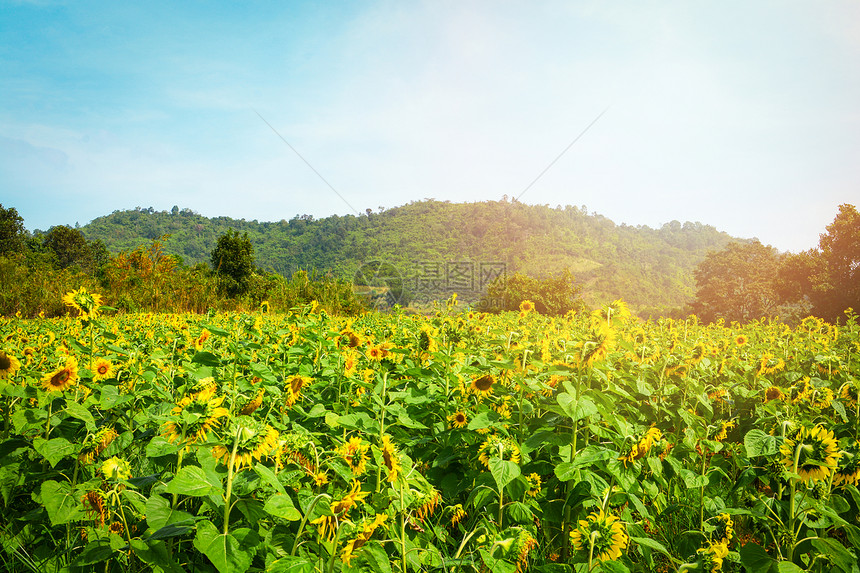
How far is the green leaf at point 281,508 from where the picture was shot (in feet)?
3.53

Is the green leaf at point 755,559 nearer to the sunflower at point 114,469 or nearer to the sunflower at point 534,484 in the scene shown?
the sunflower at point 534,484

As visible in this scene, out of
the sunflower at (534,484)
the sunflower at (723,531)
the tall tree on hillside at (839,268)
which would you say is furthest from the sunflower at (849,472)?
the tall tree on hillside at (839,268)

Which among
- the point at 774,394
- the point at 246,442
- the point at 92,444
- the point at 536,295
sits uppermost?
the point at 536,295

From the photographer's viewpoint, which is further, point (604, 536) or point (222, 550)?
point (604, 536)

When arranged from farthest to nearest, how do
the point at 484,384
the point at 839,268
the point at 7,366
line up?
the point at 839,268 → the point at 484,384 → the point at 7,366

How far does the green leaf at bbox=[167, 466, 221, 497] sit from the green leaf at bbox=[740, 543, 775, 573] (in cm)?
185

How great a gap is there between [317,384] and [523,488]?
1480 mm

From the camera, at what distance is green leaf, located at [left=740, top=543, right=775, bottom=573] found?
1490 mm

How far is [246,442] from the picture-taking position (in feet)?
3.89

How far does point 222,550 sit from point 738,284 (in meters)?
28.1

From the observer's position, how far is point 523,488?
176 cm

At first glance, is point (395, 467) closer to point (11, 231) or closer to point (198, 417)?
point (198, 417)

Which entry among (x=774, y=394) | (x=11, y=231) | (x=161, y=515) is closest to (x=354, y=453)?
(x=161, y=515)

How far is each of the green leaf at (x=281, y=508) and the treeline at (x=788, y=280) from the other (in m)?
17.0
